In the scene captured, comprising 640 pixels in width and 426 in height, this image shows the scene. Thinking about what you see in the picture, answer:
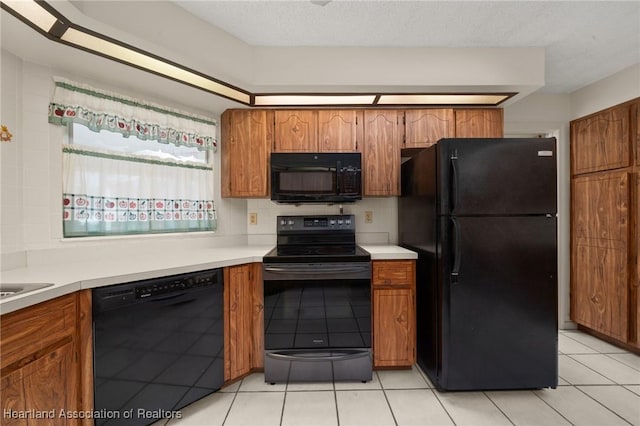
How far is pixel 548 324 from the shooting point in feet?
6.04

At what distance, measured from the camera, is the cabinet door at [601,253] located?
2.45 m

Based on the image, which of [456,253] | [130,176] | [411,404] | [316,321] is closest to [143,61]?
[130,176]

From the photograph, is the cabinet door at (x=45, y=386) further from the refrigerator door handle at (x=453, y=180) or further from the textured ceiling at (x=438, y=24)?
the refrigerator door handle at (x=453, y=180)

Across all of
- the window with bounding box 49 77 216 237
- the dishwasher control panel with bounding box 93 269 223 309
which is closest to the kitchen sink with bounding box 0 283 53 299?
the dishwasher control panel with bounding box 93 269 223 309

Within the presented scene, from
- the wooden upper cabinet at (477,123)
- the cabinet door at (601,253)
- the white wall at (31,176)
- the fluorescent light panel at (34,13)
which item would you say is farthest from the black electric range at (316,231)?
the cabinet door at (601,253)

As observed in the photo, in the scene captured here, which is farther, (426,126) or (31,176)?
(426,126)

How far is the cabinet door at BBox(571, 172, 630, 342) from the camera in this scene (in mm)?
Answer: 2453

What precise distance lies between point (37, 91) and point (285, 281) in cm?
200

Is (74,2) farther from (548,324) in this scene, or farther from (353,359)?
(548,324)

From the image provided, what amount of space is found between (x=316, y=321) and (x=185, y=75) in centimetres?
199

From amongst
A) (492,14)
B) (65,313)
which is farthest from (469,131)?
(65,313)

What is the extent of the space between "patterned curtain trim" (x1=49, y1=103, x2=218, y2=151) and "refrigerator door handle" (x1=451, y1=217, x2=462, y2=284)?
213cm

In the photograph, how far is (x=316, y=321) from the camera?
1.99 meters

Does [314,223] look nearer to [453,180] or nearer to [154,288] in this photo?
[453,180]
